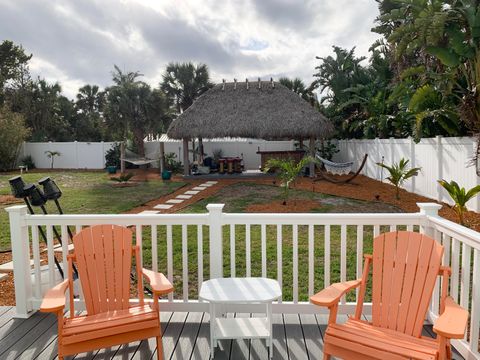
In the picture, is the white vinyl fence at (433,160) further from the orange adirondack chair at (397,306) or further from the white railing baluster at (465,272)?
the orange adirondack chair at (397,306)

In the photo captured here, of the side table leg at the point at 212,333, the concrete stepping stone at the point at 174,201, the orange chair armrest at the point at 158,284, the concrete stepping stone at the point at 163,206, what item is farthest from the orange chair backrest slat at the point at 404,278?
the concrete stepping stone at the point at 174,201

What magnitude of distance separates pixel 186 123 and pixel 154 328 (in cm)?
1290

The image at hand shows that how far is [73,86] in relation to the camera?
29469 mm

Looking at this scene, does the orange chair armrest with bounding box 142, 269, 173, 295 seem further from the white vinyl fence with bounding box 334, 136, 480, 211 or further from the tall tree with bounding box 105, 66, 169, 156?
the tall tree with bounding box 105, 66, 169, 156

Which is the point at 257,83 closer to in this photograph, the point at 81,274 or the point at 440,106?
the point at 440,106

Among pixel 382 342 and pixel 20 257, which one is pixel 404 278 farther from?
A: pixel 20 257

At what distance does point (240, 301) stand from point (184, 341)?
0.66 metres

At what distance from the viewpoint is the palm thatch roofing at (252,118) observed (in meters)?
14.5

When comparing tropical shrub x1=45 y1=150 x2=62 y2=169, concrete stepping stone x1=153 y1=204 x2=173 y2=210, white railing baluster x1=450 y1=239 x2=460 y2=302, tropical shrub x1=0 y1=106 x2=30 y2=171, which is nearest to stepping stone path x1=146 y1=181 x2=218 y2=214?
concrete stepping stone x1=153 y1=204 x2=173 y2=210

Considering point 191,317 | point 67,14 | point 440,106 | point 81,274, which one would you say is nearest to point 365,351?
point 191,317

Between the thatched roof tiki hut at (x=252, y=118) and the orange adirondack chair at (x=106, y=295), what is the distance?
12.1m

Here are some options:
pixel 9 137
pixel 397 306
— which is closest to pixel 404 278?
pixel 397 306

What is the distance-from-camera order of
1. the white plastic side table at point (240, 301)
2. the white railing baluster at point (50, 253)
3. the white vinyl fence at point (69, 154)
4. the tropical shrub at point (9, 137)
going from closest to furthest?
the white plastic side table at point (240, 301) → the white railing baluster at point (50, 253) → the tropical shrub at point (9, 137) → the white vinyl fence at point (69, 154)

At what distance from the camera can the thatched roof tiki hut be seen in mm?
14477
